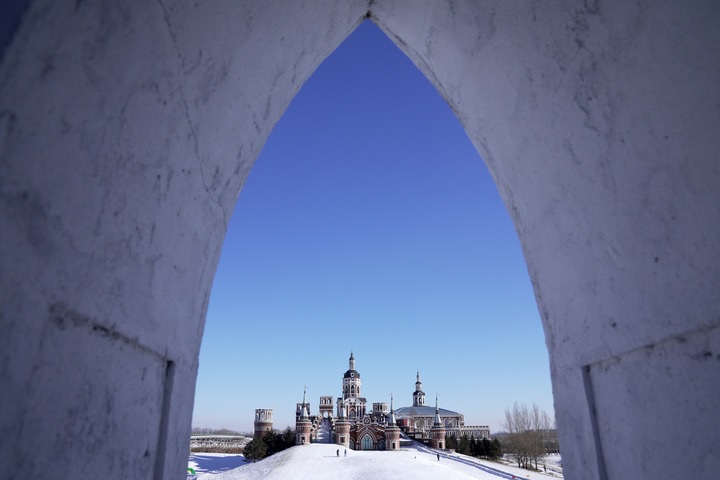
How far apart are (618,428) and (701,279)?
1.08 meters

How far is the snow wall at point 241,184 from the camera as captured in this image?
1240 millimetres

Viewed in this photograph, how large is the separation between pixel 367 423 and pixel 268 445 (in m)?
13.7

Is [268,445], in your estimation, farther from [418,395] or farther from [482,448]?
[418,395]

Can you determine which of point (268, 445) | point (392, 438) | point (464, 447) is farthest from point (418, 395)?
point (268, 445)

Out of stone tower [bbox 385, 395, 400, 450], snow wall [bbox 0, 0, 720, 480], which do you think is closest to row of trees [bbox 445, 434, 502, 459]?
stone tower [bbox 385, 395, 400, 450]

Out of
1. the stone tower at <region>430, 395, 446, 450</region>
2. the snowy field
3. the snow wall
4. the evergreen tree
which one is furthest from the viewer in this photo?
the stone tower at <region>430, 395, 446, 450</region>

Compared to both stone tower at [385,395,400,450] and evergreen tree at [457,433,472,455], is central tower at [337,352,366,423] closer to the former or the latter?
stone tower at [385,395,400,450]

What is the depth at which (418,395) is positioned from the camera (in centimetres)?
9575

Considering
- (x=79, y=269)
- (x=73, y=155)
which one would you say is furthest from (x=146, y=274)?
(x=73, y=155)

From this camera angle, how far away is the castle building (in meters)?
62.6

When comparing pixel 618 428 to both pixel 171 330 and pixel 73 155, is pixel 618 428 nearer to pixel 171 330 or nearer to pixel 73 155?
pixel 171 330

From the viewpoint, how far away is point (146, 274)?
6.15ft

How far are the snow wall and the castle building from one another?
62.6 metres

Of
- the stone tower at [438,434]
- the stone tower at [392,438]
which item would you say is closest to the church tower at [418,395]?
the stone tower at [438,434]
